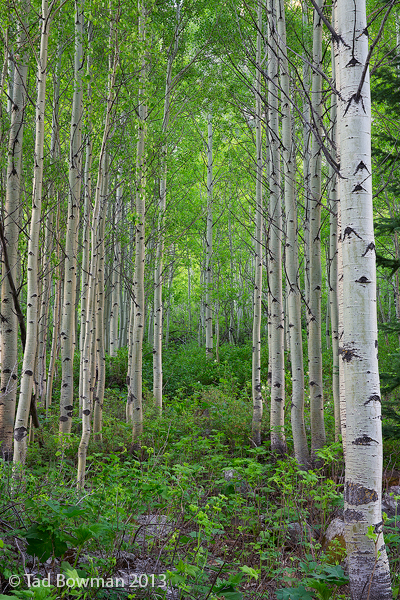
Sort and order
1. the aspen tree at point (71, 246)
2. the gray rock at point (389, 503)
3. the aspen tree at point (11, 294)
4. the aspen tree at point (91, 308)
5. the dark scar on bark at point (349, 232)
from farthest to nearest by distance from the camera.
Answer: the aspen tree at point (71, 246)
the aspen tree at point (11, 294)
the gray rock at point (389, 503)
the aspen tree at point (91, 308)
the dark scar on bark at point (349, 232)

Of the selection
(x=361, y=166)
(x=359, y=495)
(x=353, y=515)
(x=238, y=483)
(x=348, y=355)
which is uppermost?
(x=361, y=166)

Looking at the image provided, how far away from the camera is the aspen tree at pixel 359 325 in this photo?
208cm

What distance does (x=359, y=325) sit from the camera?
7.33 feet

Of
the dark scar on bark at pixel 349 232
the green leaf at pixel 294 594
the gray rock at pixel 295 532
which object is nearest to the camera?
the green leaf at pixel 294 594

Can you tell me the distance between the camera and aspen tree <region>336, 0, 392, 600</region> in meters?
2.08

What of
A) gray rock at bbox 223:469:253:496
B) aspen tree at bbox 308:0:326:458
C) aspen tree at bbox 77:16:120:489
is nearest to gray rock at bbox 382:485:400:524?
aspen tree at bbox 308:0:326:458

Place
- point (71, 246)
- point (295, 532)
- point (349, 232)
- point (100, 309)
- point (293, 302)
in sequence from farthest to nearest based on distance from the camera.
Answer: point (100, 309), point (71, 246), point (293, 302), point (295, 532), point (349, 232)

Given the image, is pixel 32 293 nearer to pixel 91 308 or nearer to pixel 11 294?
pixel 91 308

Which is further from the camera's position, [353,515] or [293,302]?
[293,302]

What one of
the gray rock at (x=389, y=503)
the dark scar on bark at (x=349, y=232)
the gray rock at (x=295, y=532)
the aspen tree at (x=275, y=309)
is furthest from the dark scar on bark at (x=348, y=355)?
the aspen tree at (x=275, y=309)

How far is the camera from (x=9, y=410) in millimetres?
5008

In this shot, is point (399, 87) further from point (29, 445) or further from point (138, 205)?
point (29, 445)

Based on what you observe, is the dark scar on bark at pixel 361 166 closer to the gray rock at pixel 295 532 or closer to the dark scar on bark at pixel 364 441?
the dark scar on bark at pixel 364 441
